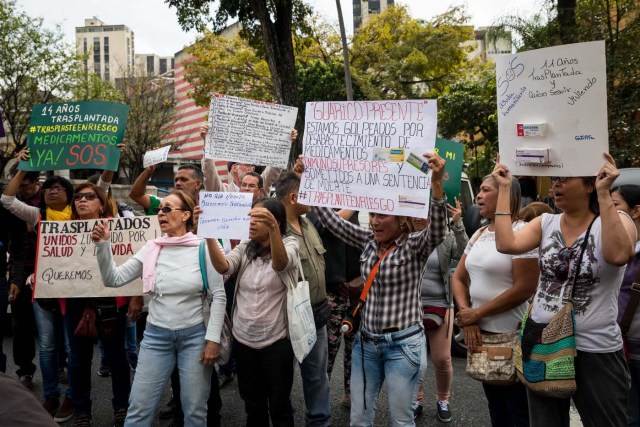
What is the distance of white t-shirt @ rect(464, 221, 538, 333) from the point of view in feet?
11.0

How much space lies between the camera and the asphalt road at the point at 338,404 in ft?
14.9

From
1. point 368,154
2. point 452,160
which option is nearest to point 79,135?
point 368,154

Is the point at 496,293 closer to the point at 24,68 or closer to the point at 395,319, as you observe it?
the point at 395,319

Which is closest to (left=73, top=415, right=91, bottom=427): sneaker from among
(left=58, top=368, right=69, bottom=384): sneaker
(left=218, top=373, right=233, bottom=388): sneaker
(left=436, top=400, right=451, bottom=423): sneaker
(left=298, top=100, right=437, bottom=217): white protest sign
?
(left=58, top=368, right=69, bottom=384): sneaker

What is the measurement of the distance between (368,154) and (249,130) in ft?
4.19

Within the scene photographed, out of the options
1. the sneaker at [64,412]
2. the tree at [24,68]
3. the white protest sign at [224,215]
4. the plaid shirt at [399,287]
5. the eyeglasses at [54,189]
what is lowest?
the sneaker at [64,412]

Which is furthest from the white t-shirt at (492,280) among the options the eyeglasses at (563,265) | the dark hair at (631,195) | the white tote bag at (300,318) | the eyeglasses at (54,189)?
the eyeglasses at (54,189)

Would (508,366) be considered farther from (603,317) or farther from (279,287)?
(279,287)

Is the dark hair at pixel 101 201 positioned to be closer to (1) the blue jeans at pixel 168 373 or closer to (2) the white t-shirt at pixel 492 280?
(1) the blue jeans at pixel 168 373

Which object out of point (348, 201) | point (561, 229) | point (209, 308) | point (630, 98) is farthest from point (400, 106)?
point (630, 98)

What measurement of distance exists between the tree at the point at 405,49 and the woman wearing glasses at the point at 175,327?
62.1ft

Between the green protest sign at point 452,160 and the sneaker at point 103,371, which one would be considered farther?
the sneaker at point 103,371

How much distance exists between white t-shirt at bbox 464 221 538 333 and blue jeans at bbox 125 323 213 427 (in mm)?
1705

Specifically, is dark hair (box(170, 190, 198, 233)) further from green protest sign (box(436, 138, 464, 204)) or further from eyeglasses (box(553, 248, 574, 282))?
eyeglasses (box(553, 248, 574, 282))
